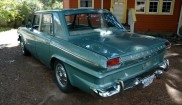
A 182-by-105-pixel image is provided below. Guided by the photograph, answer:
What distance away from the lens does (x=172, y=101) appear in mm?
3965

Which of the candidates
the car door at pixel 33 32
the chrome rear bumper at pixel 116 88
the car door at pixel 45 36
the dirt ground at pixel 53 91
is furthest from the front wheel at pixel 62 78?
the car door at pixel 33 32

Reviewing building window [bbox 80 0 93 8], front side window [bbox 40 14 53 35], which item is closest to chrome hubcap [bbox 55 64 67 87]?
front side window [bbox 40 14 53 35]

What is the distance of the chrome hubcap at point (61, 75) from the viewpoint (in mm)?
4230

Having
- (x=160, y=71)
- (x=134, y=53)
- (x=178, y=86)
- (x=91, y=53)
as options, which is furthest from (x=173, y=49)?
(x=91, y=53)

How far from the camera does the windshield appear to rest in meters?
4.40

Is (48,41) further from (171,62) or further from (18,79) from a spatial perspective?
(171,62)

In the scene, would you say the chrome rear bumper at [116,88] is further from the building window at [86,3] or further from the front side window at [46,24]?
the building window at [86,3]

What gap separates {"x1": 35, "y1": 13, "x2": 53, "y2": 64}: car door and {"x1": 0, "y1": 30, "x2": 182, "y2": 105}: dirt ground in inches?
26.5

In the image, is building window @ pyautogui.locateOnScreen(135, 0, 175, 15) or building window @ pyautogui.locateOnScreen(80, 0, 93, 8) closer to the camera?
building window @ pyautogui.locateOnScreen(135, 0, 175, 15)

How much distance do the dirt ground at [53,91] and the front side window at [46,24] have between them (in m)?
Result: 1.29

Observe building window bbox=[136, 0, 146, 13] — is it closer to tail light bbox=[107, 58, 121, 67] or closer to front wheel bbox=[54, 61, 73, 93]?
front wheel bbox=[54, 61, 73, 93]

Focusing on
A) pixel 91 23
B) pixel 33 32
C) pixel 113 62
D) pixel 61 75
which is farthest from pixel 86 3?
pixel 113 62

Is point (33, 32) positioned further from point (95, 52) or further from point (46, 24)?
point (95, 52)

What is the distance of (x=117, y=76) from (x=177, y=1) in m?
9.49
